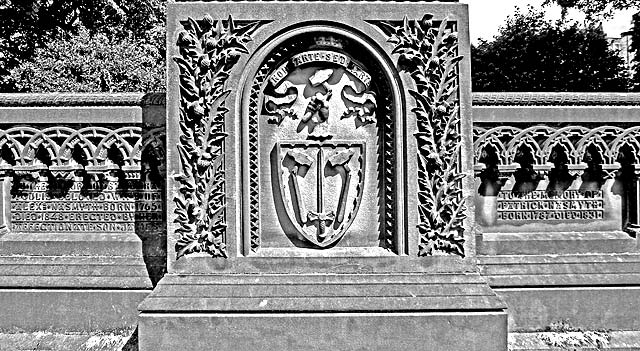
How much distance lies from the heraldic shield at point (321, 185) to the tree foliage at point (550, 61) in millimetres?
21930

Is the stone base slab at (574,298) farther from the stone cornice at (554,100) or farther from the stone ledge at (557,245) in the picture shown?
A: the stone cornice at (554,100)

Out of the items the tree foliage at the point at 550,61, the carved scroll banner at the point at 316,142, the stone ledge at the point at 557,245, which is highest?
the tree foliage at the point at 550,61

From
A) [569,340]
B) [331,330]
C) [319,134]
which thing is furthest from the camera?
[569,340]

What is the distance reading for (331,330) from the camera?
450 cm

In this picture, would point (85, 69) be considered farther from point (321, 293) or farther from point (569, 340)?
point (569, 340)

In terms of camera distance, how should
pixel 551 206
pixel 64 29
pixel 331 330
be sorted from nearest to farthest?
pixel 331 330 → pixel 551 206 → pixel 64 29

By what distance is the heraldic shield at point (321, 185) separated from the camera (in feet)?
15.9

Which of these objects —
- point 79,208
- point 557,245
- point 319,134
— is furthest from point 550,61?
point 79,208

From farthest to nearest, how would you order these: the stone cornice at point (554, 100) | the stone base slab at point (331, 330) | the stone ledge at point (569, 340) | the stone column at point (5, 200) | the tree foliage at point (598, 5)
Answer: the tree foliage at point (598, 5), the stone column at point (5, 200), the stone cornice at point (554, 100), the stone ledge at point (569, 340), the stone base slab at point (331, 330)

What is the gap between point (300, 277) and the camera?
15.7 ft

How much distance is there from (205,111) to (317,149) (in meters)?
1.16

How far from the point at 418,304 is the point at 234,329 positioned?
1.73m

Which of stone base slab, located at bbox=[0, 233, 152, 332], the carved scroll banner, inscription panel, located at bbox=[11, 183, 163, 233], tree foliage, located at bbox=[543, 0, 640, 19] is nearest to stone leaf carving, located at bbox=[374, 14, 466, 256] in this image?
the carved scroll banner

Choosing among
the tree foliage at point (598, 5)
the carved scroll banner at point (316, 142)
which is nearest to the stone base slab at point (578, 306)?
the carved scroll banner at point (316, 142)
